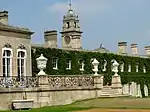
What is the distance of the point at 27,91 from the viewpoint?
29969mm

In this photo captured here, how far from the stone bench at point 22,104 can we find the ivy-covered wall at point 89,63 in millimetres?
11608

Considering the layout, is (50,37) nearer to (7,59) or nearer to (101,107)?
(7,59)

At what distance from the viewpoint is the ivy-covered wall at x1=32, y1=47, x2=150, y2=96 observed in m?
44.0

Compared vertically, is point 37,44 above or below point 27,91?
above

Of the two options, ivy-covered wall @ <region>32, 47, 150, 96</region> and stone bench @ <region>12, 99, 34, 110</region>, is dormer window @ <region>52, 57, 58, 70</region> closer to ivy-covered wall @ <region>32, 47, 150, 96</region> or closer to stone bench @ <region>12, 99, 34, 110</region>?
ivy-covered wall @ <region>32, 47, 150, 96</region>

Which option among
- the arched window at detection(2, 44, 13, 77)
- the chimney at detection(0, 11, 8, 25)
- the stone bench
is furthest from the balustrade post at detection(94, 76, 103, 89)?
the chimney at detection(0, 11, 8, 25)

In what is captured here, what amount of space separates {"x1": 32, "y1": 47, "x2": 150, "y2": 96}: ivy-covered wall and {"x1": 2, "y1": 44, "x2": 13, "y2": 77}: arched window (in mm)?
4188

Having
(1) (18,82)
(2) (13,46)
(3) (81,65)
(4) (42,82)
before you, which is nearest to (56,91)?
(4) (42,82)

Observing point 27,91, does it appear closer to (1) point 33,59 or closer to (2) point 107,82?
(1) point 33,59

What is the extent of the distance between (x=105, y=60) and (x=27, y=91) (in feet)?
83.7

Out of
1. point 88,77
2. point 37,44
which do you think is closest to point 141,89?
point 37,44

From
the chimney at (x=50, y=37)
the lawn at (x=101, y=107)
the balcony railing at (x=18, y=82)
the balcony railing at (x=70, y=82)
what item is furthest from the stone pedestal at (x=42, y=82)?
the chimney at (x=50, y=37)

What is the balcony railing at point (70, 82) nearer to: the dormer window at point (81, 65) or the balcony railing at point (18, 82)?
the balcony railing at point (18, 82)

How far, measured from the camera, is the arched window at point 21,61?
38.4m
